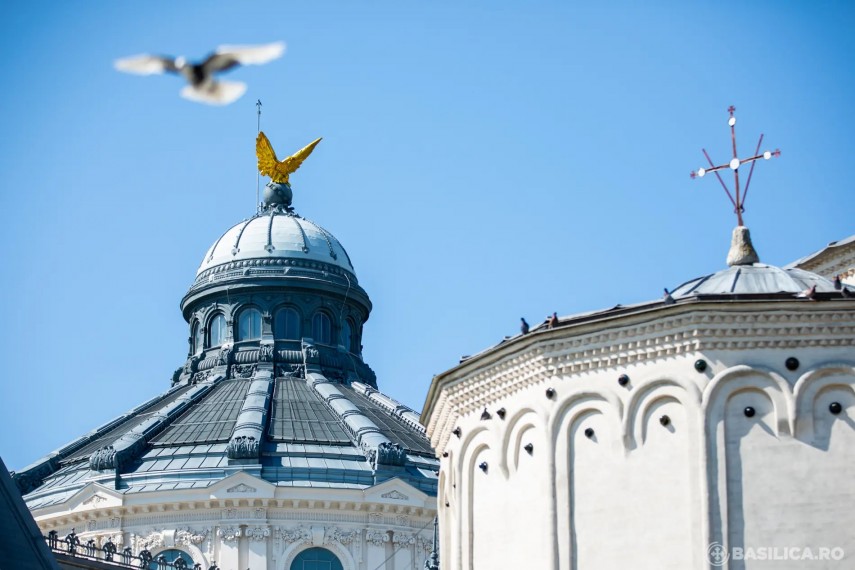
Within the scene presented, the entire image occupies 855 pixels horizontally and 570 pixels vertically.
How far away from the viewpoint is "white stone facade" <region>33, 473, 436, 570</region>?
254 feet

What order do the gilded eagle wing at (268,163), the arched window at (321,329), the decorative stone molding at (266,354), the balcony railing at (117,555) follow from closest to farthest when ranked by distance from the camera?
the balcony railing at (117,555), the decorative stone molding at (266,354), the arched window at (321,329), the gilded eagle wing at (268,163)

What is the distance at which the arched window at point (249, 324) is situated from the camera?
307 feet

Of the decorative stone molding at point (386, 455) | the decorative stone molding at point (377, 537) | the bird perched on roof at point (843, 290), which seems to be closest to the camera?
the bird perched on roof at point (843, 290)

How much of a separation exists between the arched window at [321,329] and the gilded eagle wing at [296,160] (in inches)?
391

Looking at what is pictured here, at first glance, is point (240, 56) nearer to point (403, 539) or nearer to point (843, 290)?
point (843, 290)

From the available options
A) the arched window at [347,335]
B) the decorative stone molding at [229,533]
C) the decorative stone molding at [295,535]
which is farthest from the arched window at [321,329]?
the decorative stone molding at [229,533]

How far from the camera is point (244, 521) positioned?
77875 millimetres

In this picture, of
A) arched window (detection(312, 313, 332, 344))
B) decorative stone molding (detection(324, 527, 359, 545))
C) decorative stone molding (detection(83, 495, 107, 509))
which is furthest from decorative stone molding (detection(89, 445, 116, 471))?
arched window (detection(312, 313, 332, 344))

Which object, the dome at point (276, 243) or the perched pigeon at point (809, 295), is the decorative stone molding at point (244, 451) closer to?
the dome at point (276, 243)

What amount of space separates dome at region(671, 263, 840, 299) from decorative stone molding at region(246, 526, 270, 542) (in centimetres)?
4099

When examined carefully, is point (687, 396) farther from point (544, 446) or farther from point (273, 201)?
point (273, 201)

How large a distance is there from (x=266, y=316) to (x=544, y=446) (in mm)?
56496
